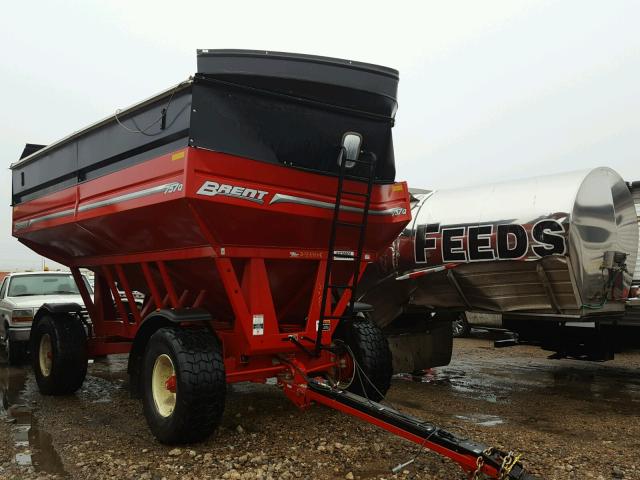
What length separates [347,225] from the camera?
519 cm

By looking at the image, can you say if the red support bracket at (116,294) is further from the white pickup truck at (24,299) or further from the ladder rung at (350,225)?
the ladder rung at (350,225)

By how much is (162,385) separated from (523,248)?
157 inches

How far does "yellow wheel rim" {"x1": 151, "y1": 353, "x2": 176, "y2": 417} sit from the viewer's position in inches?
195

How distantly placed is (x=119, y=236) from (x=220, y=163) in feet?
5.78

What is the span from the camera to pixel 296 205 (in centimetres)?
507

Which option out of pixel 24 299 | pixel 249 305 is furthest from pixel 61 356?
pixel 24 299

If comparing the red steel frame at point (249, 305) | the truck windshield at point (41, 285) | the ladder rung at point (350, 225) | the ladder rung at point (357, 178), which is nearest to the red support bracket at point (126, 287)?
the red steel frame at point (249, 305)

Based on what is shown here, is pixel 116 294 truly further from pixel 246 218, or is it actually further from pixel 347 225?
pixel 347 225

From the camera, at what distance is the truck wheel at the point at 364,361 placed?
5.83m

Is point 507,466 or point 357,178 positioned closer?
point 507,466

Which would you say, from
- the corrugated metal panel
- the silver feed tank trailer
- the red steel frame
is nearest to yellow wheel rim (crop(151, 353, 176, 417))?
the red steel frame

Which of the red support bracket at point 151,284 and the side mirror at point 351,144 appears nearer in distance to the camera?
the side mirror at point 351,144

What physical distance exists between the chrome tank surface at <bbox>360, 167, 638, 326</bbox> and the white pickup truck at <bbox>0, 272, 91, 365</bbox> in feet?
15.7

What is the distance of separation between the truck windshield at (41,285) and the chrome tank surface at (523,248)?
A: 5.90 m
